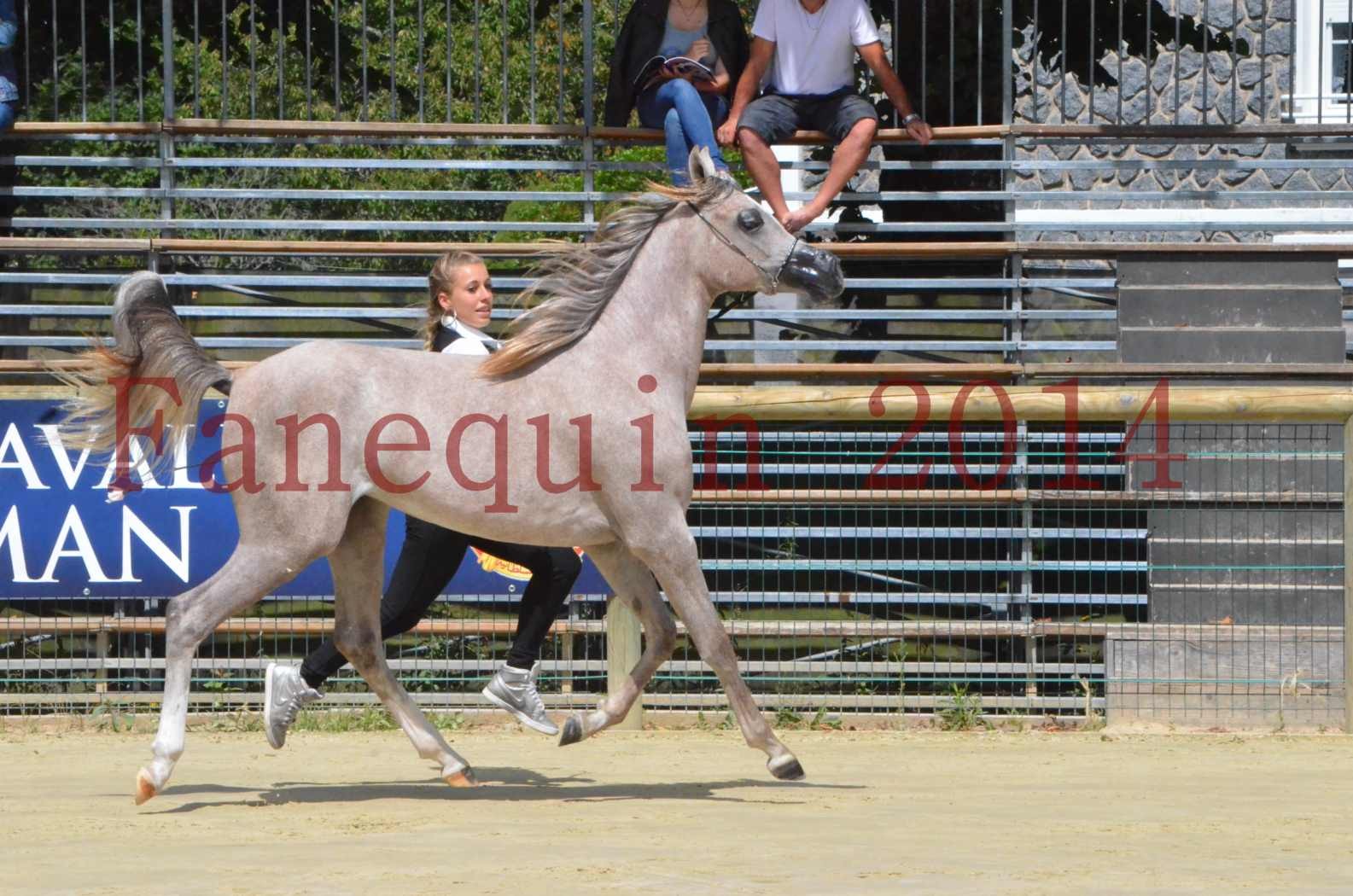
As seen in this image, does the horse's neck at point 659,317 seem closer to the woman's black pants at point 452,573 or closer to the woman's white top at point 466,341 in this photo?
the woman's white top at point 466,341

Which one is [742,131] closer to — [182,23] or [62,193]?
[62,193]

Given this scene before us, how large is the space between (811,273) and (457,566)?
1739 mm

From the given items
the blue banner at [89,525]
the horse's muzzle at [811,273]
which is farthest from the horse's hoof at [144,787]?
the horse's muzzle at [811,273]

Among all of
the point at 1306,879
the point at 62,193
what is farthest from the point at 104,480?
the point at 1306,879

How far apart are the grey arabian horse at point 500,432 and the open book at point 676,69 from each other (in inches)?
129

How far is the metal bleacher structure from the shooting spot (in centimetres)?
830

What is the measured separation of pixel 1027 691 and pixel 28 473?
4.44 meters

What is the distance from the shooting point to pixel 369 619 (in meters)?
6.48

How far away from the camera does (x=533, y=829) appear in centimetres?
554

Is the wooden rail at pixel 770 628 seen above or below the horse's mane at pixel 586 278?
below

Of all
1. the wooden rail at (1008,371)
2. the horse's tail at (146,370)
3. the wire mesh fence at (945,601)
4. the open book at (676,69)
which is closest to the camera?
the horse's tail at (146,370)

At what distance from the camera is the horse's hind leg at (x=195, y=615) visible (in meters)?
5.93

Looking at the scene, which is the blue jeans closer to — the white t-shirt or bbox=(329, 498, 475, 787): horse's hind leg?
the white t-shirt

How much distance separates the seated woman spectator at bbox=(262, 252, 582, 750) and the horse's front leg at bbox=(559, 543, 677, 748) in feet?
1.44
